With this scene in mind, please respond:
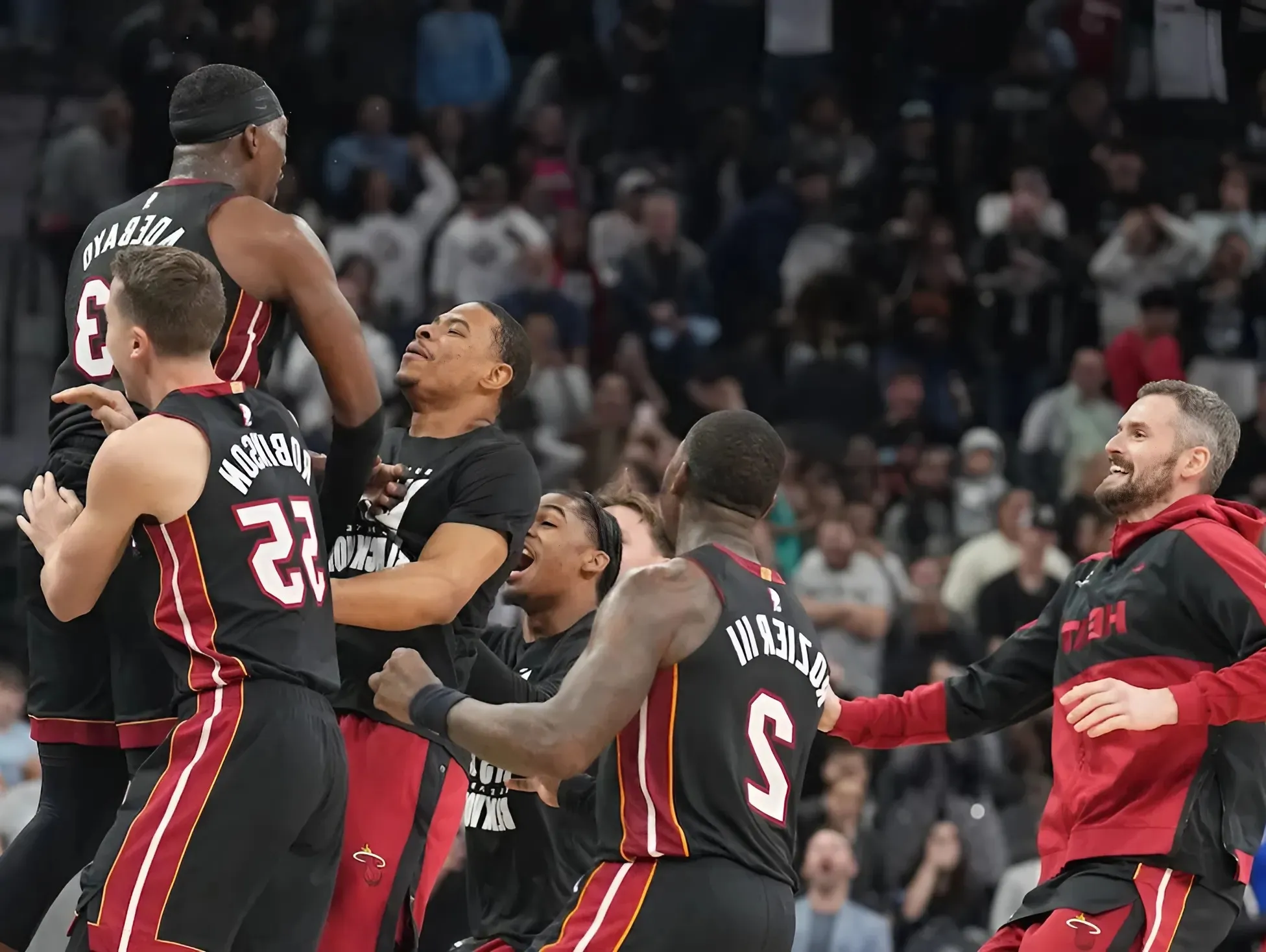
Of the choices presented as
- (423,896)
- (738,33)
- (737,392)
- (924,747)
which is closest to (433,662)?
(423,896)

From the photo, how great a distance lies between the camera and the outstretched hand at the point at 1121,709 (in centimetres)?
464

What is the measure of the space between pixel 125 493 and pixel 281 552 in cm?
35

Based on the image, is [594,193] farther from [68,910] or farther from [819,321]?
[68,910]

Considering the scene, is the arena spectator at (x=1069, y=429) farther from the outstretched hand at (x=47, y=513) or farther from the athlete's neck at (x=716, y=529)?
the outstretched hand at (x=47, y=513)

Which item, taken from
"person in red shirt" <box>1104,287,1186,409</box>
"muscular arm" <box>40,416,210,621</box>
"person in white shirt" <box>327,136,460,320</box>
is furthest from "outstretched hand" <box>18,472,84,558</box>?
"person in red shirt" <box>1104,287,1186,409</box>

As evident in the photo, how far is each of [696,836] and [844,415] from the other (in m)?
7.56

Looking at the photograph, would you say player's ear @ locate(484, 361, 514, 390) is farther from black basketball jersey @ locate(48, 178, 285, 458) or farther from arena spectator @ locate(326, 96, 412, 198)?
arena spectator @ locate(326, 96, 412, 198)

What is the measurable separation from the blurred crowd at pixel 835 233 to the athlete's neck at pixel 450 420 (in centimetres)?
438

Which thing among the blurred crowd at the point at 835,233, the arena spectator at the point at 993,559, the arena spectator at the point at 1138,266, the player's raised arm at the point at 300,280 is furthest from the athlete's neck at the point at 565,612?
the arena spectator at the point at 1138,266

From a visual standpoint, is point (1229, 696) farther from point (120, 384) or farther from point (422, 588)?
point (120, 384)

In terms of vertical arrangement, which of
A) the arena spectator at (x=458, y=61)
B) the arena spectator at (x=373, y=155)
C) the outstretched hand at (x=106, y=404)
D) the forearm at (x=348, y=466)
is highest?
the arena spectator at (x=458, y=61)

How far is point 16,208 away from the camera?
1226 cm

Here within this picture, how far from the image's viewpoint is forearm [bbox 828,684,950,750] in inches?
207

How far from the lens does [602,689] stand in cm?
403
